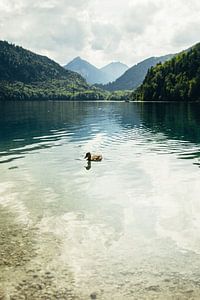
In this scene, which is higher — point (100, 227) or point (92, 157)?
point (92, 157)

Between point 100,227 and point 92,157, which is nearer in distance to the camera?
point 100,227

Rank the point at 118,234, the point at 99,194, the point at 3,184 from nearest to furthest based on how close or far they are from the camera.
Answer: the point at 118,234, the point at 99,194, the point at 3,184

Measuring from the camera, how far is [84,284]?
17.7 metres

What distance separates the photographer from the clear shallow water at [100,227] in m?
17.7

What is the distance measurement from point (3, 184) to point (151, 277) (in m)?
21.5

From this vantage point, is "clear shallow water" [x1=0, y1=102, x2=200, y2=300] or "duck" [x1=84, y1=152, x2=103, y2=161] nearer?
"clear shallow water" [x1=0, y1=102, x2=200, y2=300]

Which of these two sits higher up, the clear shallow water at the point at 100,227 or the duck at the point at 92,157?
the duck at the point at 92,157

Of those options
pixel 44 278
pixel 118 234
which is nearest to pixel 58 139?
pixel 118 234

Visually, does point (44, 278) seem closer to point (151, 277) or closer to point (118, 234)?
point (151, 277)

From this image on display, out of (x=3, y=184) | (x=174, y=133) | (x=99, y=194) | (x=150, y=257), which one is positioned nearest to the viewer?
(x=150, y=257)

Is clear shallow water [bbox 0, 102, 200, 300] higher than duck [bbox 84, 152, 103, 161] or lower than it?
lower

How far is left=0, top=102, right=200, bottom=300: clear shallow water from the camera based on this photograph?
17.7 m

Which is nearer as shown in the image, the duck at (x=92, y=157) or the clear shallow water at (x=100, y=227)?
the clear shallow water at (x=100, y=227)

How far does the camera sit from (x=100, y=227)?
83.4 feet
